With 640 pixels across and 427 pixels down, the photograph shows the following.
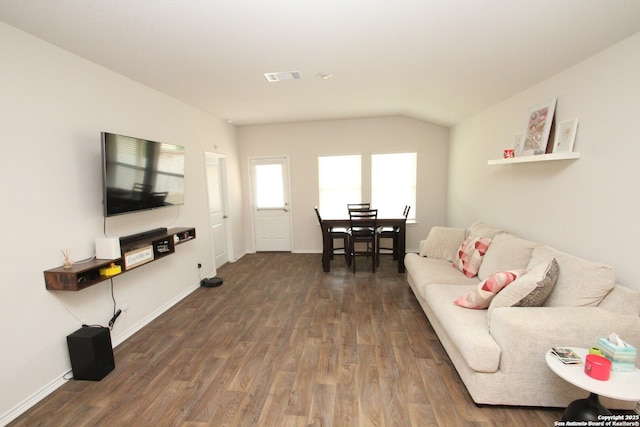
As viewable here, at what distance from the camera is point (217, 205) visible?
4707mm

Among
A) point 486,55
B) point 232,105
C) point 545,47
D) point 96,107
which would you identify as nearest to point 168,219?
point 96,107

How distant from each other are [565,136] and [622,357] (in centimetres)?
166

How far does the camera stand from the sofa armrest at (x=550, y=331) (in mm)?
1578

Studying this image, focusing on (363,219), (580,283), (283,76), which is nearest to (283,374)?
(580,283)

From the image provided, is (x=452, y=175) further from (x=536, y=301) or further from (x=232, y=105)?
(x=232, y=105)

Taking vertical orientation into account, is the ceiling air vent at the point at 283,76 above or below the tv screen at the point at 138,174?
above

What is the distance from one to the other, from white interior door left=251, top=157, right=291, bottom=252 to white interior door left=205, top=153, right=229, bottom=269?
0.75 meters

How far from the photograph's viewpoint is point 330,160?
5.30 metres

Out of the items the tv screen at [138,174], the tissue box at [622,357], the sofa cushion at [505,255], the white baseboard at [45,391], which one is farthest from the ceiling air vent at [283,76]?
the tissue box at [622,357]

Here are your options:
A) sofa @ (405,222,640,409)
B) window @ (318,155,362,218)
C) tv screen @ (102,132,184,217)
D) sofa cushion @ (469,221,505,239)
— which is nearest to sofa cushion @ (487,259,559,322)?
sofa @ (405,222,640,409)

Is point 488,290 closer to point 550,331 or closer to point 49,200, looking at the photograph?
point 550,331

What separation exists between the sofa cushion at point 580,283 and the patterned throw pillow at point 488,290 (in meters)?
0.24

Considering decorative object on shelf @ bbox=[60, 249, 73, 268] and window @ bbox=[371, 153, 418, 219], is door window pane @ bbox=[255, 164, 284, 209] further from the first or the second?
decorative object on shelf @ bbox=[60, 249, 73, 268]

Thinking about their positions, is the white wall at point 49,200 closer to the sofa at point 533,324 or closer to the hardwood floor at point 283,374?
the hardwood floor at point 283,374
